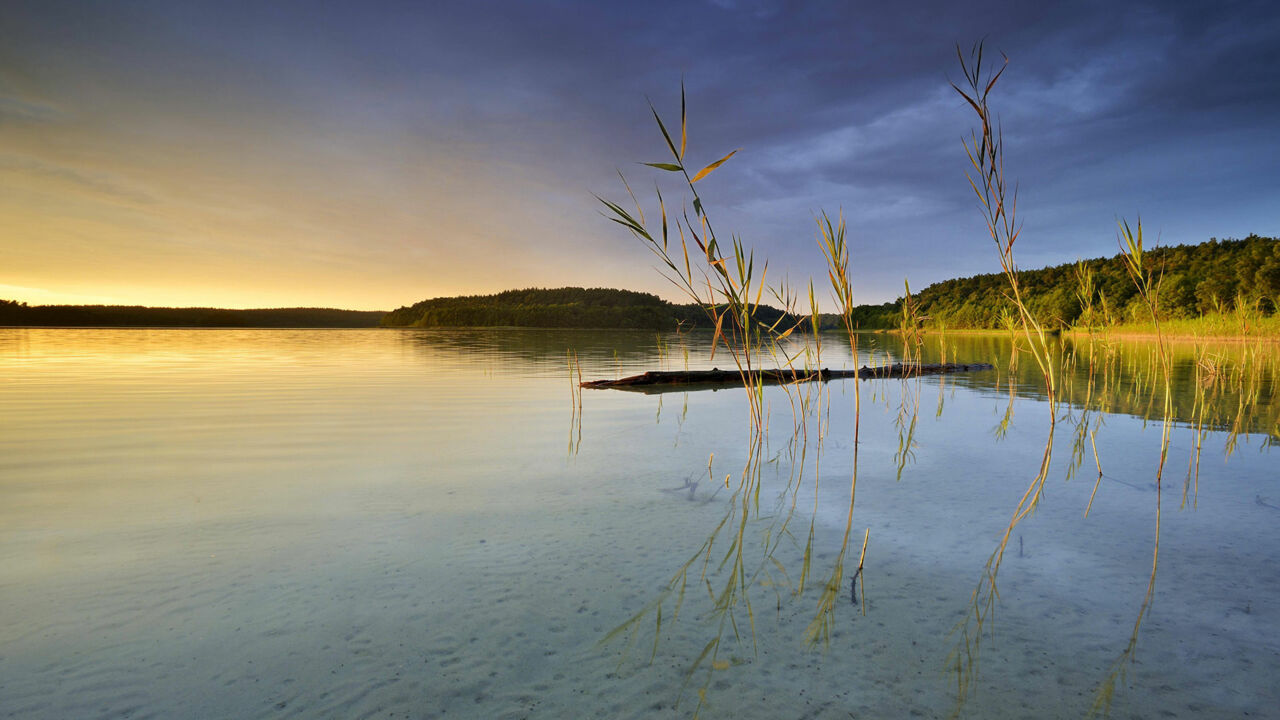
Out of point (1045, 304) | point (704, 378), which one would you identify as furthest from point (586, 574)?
point (1045, 304)

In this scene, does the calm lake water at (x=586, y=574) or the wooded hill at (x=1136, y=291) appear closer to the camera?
the calm lake water at (x=586, y=574)

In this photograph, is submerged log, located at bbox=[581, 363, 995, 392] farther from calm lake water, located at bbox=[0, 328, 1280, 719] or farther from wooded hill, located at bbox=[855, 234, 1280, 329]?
calm lake water, located at bbox=[0, 328, 1280, 719]

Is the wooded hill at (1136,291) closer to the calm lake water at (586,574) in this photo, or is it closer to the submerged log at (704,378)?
the submerged log at (704,378)

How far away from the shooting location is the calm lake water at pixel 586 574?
1809 millimetres

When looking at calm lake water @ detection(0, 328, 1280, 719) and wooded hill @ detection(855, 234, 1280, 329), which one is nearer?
calm lake water @ detection(0, 328, 1280, 719)

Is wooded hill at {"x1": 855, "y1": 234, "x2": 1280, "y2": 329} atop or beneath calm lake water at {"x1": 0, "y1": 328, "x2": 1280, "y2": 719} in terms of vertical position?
atop

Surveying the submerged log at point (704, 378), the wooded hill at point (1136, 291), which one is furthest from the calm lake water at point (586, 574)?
the submerged log at point (704, 378)

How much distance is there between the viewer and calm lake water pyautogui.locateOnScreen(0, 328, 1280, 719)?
5.93 feet

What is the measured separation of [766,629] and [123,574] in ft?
9.11

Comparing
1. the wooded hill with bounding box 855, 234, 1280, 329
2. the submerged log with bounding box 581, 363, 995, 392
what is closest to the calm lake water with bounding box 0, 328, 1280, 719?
the wooded hill with bounding box 855, 234, 1280, 329

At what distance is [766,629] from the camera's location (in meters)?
2.17

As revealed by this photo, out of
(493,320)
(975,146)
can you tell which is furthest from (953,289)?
(975,146)

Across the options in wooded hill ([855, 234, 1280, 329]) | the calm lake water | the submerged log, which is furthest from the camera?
wooded hill ([855, 234, 1280, 329])

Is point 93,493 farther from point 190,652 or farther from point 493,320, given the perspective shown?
point 493,320
